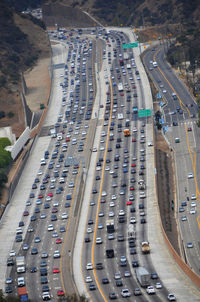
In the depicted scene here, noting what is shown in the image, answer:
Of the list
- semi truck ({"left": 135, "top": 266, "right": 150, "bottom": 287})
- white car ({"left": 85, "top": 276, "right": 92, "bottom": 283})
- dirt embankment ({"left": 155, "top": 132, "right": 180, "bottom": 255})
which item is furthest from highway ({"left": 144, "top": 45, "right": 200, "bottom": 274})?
white car ({"left": 85, "top": 276, "right": 92, "bottom": 283})

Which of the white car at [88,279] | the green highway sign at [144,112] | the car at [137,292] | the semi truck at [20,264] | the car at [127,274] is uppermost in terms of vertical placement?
the car at [137,292]

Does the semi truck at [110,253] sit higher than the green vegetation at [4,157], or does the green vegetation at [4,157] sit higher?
the semi truck at [110,253]

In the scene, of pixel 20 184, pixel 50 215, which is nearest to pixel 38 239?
pixel 50 215

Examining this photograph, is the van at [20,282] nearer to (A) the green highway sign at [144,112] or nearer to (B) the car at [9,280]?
(B) the car at [9,280]

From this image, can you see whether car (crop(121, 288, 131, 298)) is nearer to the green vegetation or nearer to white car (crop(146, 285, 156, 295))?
white car (crop(146, 285, 156, 295))

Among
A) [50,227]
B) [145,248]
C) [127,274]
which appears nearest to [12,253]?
[50,227]

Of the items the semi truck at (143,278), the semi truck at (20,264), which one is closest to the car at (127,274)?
the semi truck at (143,278)

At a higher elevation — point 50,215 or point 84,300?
point 84,300

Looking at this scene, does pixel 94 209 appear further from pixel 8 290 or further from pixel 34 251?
pixel 8 290

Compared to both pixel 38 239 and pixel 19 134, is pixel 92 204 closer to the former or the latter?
pixel 38 239

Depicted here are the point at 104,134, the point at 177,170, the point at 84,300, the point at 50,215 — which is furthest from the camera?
the point at 104,134
